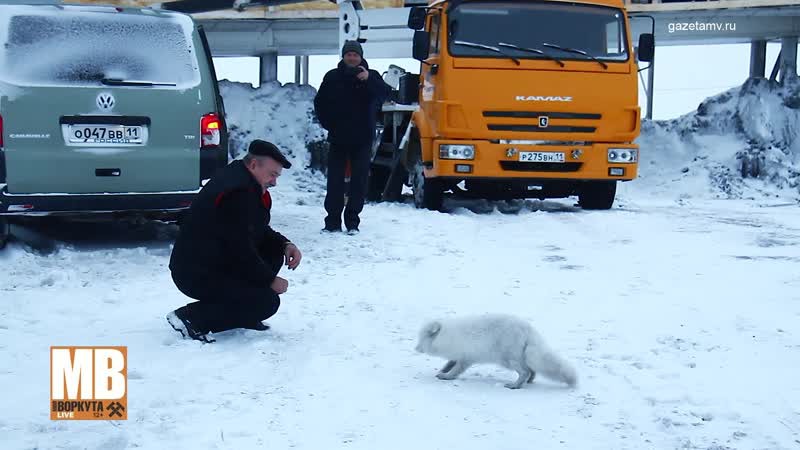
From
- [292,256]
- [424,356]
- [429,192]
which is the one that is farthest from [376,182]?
[424,356]

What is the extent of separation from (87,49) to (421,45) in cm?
488

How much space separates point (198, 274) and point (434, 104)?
6865 millimetres

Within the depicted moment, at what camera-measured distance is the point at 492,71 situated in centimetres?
1172

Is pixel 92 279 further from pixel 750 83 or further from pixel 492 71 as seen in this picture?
pixel 750 83

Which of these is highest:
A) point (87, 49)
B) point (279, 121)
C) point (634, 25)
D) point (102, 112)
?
point (634, 25)

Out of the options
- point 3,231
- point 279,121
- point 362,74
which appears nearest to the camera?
point 3,231

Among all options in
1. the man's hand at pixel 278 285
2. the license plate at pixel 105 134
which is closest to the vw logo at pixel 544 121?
the license plate at pixel 105 134

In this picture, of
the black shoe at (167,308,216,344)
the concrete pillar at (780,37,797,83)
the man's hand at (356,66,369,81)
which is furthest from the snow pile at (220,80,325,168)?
the black shoe at (167,308,216,344)

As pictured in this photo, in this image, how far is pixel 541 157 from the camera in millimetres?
11906

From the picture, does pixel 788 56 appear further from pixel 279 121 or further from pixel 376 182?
pixel 376 182

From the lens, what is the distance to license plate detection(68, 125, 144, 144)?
8133 millimetres

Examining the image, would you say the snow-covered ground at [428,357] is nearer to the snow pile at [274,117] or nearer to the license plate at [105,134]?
the license plate at [105,134]

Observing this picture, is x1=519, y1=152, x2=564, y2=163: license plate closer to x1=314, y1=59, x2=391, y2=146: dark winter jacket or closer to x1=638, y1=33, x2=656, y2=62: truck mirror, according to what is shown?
x1=638, y1=33, x2=656, y2=62: truck mirror

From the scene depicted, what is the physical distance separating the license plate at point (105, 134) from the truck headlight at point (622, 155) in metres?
5.98
